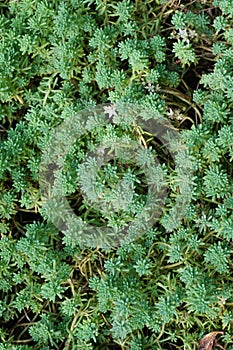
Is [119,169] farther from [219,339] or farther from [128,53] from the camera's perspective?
A: [219,339]

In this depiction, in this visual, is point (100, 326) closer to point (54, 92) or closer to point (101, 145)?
point (101, 145)

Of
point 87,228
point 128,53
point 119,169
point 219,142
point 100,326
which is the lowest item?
point 100,326

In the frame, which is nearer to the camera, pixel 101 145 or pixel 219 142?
pixel 219 142

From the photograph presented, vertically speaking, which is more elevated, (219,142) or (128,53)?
(128,53)

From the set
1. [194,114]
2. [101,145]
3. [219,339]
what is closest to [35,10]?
[101,145]

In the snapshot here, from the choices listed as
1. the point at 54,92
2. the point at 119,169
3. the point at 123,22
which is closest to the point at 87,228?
the point at 119,169

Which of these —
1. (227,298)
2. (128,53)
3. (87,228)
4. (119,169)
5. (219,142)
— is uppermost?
(128,53)
